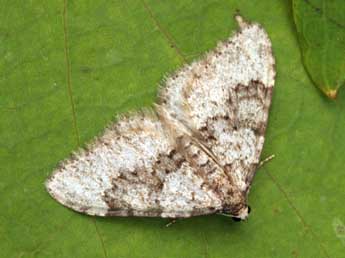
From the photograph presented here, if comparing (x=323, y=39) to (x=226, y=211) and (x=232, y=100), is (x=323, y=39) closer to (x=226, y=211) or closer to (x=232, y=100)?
(x=232, y=100)

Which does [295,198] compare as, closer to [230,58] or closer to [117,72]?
[230,58]

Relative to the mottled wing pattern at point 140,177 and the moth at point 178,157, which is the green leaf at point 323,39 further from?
the mottled wing pattern at point 140,177

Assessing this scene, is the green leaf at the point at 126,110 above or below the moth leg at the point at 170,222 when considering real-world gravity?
above

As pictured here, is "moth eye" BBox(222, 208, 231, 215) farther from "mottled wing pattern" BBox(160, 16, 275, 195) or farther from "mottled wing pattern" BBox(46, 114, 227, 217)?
"mottled wing pattern" BBox(160, 16, 275, 195)

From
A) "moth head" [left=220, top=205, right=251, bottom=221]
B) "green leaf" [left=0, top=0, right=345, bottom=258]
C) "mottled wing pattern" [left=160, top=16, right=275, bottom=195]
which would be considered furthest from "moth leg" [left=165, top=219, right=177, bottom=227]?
"mottled wing pattern" [left=160, top=16, right=275, bottom=195]

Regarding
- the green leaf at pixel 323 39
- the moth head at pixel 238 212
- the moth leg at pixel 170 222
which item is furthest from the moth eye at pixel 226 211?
the green leaf at pixel 323 39

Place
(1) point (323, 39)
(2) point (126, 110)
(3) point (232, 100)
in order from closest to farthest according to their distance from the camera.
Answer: (1) point (323, 39), (2) point (126, 110), (3) point (232, 100)

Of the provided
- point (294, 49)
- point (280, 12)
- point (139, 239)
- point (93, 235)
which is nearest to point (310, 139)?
point (294, 49)

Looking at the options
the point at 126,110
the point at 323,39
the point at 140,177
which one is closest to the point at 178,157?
the point at 140,177
